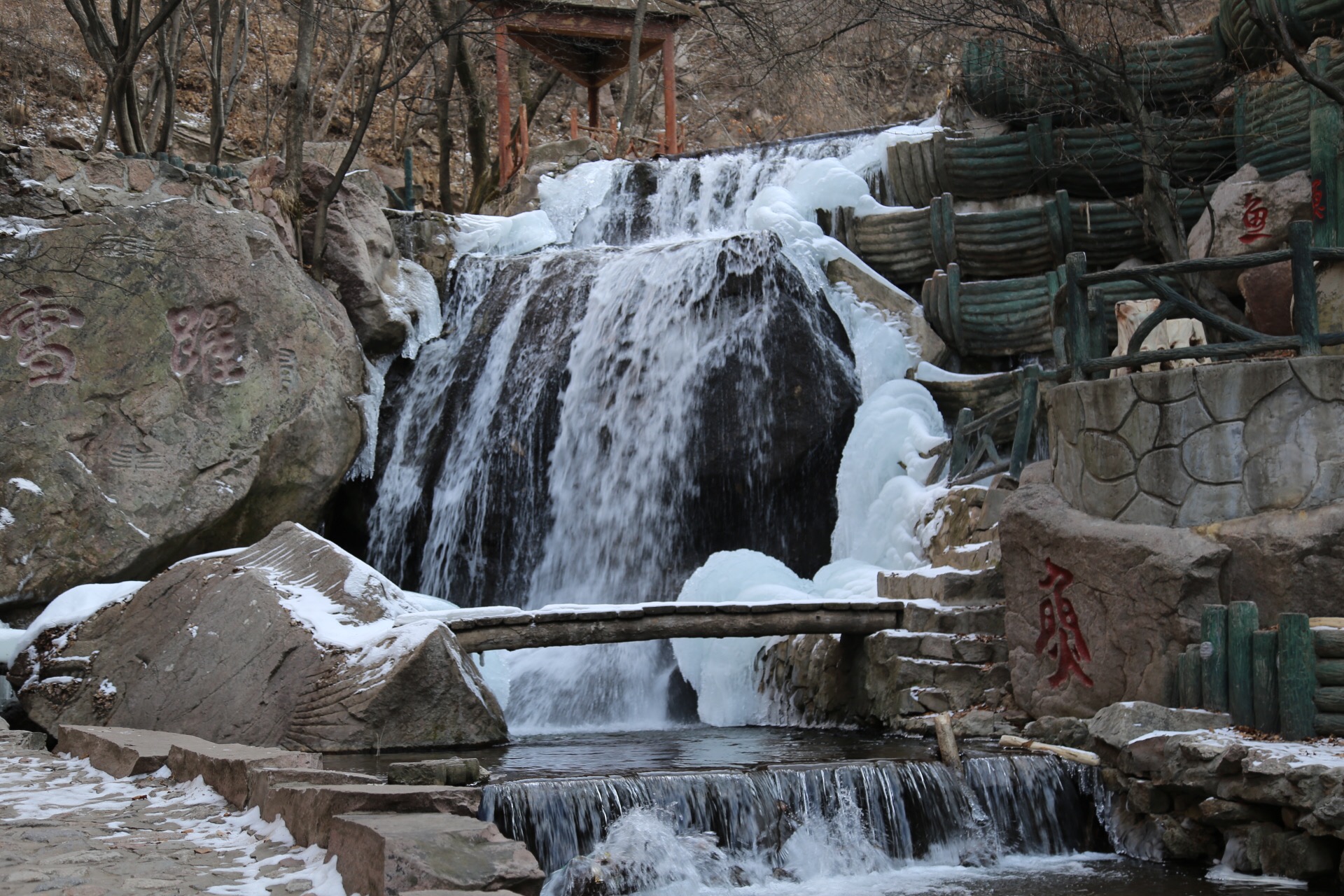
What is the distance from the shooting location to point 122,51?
12.9 metres

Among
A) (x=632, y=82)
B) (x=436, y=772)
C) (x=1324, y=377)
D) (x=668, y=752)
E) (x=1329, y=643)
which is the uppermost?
(x=632, y=82)

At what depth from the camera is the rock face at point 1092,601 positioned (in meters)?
6.94

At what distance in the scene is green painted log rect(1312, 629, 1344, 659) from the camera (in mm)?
6160

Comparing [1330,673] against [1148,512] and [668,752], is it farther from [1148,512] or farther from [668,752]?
[668,752]

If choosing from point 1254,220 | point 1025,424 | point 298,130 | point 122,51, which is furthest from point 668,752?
point 122,51

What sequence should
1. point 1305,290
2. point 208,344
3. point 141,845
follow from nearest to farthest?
point 141,845
point 1305,290
point 208,344

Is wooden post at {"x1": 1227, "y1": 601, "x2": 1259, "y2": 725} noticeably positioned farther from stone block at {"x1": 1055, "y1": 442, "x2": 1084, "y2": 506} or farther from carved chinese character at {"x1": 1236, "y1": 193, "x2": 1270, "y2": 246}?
carved chinese character at {"x1": 1236, "y1": 193, "x2": 1270, "y2": 246}

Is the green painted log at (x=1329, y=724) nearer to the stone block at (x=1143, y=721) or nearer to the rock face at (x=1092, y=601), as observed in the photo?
the stone block at (x=1143, y=721)

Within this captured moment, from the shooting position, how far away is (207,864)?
13.8 ft

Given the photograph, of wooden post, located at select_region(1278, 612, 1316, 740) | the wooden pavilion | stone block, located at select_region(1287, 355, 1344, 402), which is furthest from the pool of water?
the wooden pavilion

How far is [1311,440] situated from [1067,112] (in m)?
8.66

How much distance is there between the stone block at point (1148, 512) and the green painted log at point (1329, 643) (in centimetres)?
117

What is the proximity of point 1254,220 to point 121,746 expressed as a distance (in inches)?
416

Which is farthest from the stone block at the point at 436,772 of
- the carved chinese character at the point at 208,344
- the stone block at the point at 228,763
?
the carved chinese character at the point at 208,344
